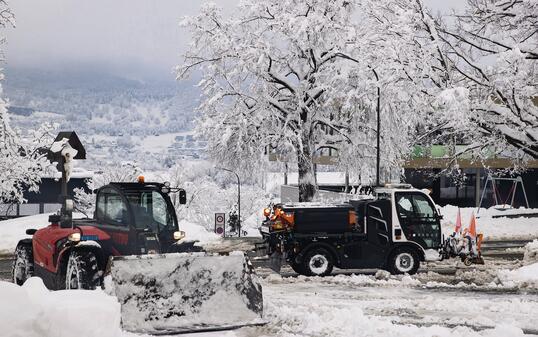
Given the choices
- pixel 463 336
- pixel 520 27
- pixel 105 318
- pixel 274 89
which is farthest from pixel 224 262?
pixel 274 89

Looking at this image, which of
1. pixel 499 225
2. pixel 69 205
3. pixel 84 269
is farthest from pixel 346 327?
pixel 499 225

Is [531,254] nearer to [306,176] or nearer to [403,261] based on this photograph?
[403,261]

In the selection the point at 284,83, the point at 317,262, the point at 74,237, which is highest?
the point at 284,83

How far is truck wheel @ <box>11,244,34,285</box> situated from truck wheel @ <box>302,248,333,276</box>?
19.1ft

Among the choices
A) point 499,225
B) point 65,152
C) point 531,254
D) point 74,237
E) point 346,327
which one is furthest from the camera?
point 499,225

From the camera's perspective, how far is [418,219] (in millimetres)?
16109

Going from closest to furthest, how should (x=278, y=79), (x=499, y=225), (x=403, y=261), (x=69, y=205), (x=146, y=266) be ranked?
1. (x=146, y=266)
2. (x=69, y=205)
3. (x=403, y=261)
4. (x=278, y=79)
5. (x=499, y=225)

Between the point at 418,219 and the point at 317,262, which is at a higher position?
the point at 418,219

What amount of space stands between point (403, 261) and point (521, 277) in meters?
2.53

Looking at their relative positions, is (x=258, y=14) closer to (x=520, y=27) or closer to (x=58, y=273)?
(x=520, y=27)

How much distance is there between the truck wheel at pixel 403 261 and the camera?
52.2ft

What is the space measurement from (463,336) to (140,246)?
5165 millimetres

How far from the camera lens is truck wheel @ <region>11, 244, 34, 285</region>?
13.1 meters

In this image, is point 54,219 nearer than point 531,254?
Yes
